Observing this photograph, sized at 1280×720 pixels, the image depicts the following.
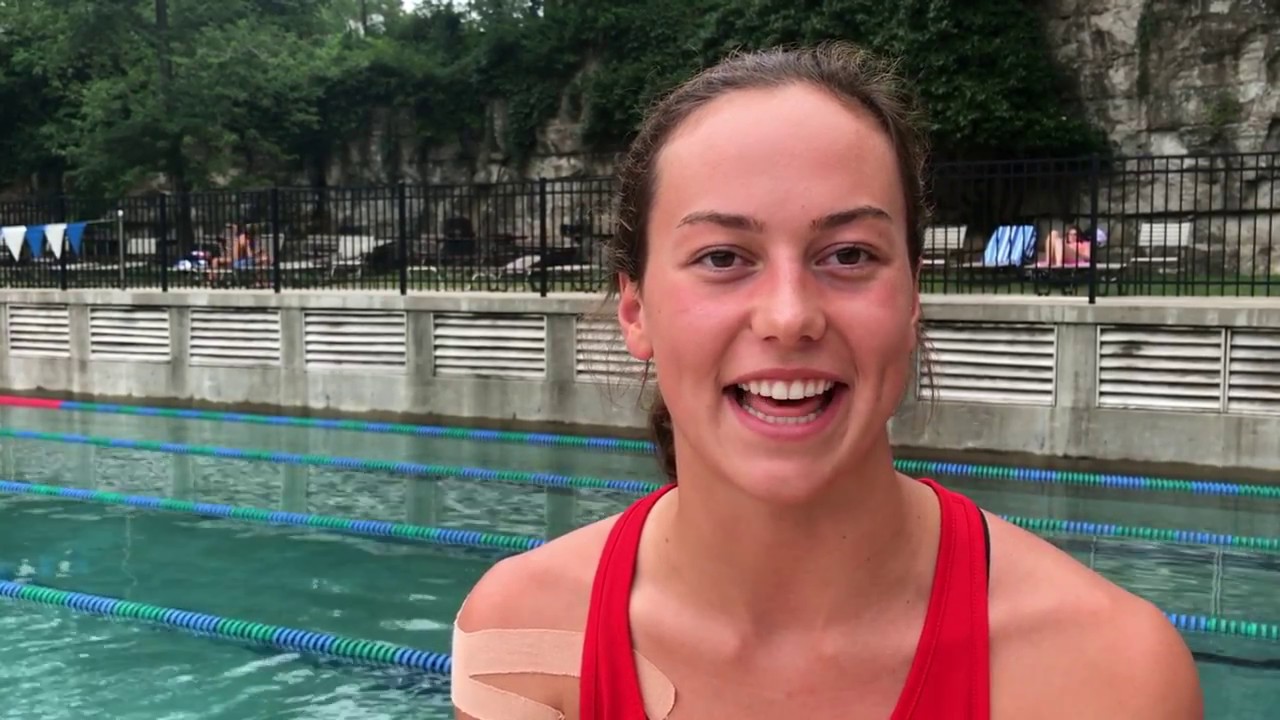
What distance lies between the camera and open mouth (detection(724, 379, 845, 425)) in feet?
4.24

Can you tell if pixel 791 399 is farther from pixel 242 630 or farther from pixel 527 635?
pixel 242 630

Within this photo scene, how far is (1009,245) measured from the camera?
1218cm

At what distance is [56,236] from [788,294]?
15030 mm

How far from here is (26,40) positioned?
107 ft

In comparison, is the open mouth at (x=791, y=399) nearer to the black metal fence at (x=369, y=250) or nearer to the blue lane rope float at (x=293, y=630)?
the blue lane rope float at (x=293, y=630)

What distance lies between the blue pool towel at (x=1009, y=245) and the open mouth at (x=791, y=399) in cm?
1090

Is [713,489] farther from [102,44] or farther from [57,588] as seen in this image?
[102,44]

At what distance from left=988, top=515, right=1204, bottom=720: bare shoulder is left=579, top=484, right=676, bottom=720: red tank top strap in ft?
1.45

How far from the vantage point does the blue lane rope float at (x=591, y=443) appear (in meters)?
7.96

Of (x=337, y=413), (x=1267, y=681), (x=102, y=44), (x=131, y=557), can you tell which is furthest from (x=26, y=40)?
(x=1267, y=681)

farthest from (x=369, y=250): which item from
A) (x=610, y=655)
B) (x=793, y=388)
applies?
(x=793, y=388)

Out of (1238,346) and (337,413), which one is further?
(337,413)

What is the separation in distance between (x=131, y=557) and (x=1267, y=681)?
5.82 meters

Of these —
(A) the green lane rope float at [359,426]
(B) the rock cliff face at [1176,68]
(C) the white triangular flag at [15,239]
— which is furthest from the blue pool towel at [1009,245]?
(C) the white triangular flag at [15,239]
